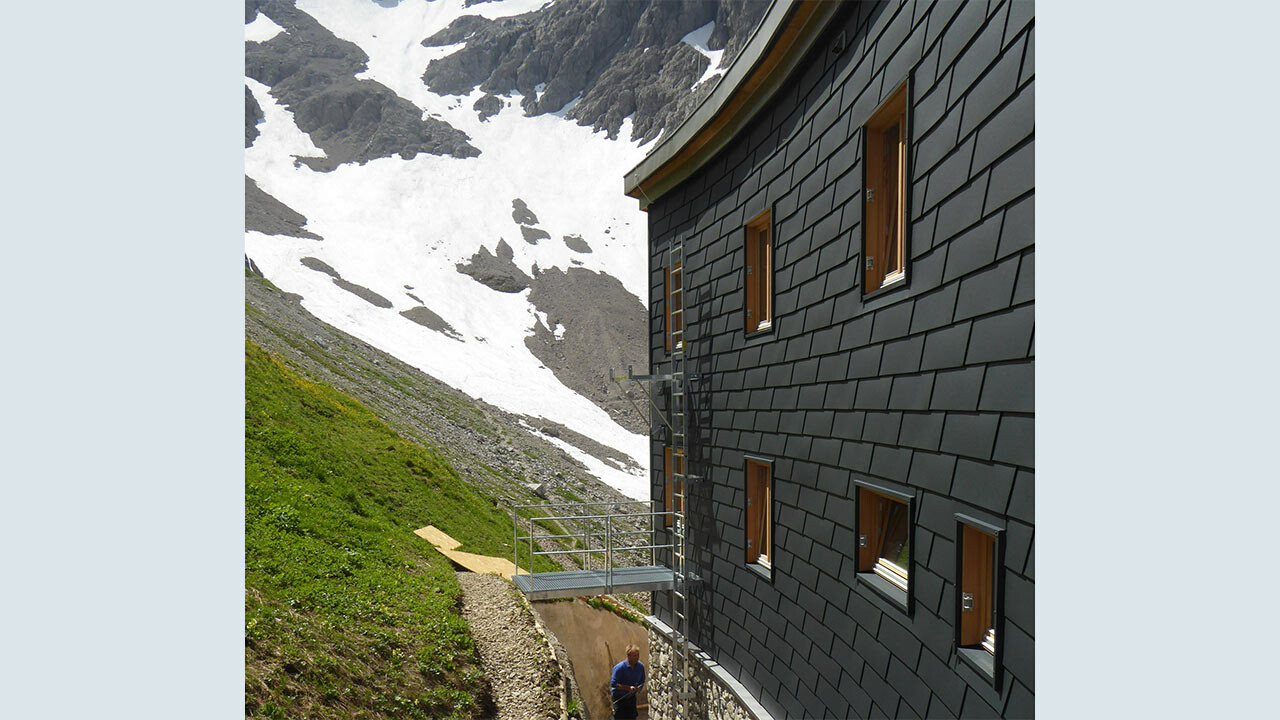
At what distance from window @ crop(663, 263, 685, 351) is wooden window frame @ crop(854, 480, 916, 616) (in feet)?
14.7

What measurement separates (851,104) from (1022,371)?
291 cm

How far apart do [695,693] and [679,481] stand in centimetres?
263

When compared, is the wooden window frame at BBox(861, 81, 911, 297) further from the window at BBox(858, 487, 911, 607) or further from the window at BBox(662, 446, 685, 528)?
the window at BBox(662, 446, 685, 528)

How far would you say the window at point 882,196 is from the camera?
16.9 feet

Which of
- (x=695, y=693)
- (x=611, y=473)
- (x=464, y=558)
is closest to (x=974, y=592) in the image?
(x=695, y=693)

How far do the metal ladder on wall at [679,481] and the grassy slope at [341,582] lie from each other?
2651mm

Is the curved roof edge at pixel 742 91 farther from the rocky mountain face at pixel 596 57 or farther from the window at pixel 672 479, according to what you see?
the rocky mountain face at pixel 596 57

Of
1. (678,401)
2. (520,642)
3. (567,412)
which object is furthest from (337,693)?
(567,412)

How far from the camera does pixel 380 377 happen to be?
35906 millimetres

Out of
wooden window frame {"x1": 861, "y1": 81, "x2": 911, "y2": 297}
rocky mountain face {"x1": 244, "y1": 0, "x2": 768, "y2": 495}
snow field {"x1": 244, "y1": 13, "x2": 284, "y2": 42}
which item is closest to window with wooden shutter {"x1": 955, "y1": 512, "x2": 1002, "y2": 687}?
wooden window frame {"x1": 861, "y1": 81, "x2": 911, "y2": 297}

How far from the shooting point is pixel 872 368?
514 centimetres

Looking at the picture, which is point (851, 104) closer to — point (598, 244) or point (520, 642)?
point (520, 642)

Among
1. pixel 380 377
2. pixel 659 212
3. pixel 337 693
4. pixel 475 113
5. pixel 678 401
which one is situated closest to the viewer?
pixel 337 693

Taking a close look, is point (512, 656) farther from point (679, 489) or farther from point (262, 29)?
point (262, 29)
